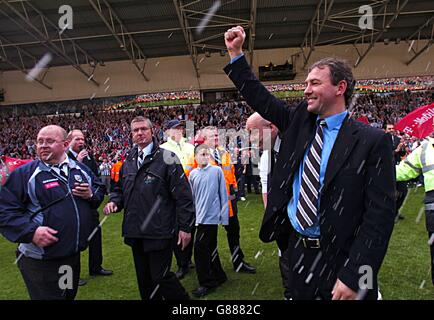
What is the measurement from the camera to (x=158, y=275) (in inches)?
134

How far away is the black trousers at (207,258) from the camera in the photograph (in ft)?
15.0

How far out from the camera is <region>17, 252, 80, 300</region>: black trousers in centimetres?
282

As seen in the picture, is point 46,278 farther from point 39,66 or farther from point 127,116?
point 39,66

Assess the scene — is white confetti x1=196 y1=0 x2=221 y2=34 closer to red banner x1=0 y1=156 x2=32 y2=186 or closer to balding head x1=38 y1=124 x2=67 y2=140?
red banner x1=0 y1=156 x2=32 y2=186

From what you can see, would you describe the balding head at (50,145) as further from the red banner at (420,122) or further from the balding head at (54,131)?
the red banner at (420,122)

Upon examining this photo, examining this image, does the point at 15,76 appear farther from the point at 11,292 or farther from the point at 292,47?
the point at 11,292

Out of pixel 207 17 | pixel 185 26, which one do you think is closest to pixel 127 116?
pixel 185 26

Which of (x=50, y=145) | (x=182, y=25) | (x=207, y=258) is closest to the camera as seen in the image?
(x=50, y=145)

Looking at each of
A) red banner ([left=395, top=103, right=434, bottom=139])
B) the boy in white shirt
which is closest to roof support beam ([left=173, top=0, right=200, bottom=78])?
red banner ([left=395, top=103, right=434, bottom=139])

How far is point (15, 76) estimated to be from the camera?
27703 millimetres

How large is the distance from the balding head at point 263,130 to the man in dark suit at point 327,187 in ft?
4.55

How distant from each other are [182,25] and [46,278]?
56.9 feet

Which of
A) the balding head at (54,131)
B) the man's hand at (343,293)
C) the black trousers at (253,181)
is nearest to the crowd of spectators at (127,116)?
the black trousers at (253,181)

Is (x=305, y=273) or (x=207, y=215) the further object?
(x=207, y=215)
